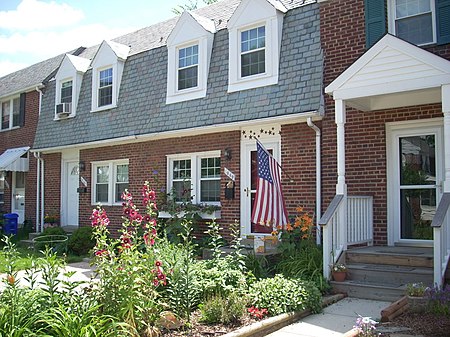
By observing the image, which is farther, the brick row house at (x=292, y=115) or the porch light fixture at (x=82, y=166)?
the porch light fixture at (x=82, y=166)

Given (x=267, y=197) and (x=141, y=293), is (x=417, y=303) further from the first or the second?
(x=141, y=293)

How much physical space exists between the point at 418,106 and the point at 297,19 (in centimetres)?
341

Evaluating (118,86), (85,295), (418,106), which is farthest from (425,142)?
(118,86)

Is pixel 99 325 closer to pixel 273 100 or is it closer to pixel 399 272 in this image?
pixel 399 272

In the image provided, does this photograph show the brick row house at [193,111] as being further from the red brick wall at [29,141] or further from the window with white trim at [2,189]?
the window with white trim at [2,189]

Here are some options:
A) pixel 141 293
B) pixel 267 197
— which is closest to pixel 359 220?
pixel 267 197

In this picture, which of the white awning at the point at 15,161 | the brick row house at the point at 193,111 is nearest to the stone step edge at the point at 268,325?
the brick row house at the point at 193,111

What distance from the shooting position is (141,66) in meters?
13.5

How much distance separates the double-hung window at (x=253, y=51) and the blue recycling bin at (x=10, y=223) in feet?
34.2

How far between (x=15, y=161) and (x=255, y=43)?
1075 cm

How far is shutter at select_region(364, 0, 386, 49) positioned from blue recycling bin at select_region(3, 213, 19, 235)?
13368mm

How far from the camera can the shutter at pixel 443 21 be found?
26.4ft

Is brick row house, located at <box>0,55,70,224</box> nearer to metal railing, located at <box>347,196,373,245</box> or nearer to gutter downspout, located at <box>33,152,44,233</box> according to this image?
gutter downspout, located at <box>33,152,44,233</box>

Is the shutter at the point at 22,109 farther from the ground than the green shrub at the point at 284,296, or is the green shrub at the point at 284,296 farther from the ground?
the shutter at the point at 22,109
